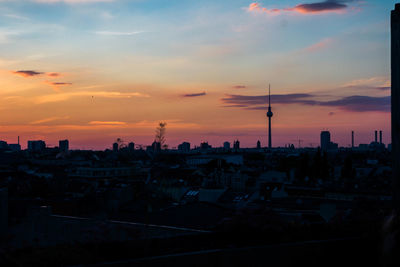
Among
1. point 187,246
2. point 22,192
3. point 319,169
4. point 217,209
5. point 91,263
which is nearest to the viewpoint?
point 91,263

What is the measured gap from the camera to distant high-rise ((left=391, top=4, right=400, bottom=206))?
8.72 m

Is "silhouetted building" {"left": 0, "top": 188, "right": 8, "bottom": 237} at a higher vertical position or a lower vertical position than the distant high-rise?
lower

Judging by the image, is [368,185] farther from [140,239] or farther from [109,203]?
[140,239]

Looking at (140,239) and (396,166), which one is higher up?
(396,166)

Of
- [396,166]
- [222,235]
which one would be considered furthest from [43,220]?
[396,166]

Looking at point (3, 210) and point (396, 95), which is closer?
point (396, 95)

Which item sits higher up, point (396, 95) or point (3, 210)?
point (396, 95)

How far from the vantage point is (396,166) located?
8.75 metres

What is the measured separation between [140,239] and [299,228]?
9.68 ft

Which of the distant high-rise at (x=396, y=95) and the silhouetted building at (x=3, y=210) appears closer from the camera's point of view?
the distant high-rise at (x=396, y=95)

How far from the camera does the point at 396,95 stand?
884 centimetres

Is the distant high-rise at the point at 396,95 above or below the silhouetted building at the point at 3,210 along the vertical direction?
above

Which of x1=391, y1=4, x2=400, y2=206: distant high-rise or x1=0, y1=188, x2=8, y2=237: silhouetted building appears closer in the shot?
x1=391, y1=4, x2=400, y2=206: distant high-rise

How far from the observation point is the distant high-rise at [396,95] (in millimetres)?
8719
